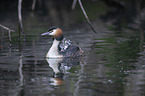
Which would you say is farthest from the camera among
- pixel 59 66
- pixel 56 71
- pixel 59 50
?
pixel 59 50

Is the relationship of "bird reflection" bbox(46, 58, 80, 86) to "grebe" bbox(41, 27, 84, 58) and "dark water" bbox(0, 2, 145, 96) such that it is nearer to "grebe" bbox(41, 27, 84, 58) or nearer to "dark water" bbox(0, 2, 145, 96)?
"dark water" bbox(0, 2, 145, 96)

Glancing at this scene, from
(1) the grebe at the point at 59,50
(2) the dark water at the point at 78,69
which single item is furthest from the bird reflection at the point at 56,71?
(1) the grebe at the point at 59,50

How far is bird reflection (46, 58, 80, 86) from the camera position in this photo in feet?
30.4

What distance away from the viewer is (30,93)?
809 centimetres

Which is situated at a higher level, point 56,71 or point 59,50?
point 59,50

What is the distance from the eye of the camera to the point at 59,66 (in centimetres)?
1109

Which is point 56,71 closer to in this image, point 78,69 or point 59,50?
point 78,69

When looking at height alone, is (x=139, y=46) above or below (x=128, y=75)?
above

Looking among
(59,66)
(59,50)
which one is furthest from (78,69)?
(59,50)

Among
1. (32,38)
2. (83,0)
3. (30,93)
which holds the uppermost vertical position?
(83,0)

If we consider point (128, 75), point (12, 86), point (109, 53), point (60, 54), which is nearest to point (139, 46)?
point (109, 53)

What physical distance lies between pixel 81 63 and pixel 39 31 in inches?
347

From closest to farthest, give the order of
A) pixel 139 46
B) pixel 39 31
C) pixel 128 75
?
1. pixel 128 75
2. pixel 139 46
3. pixel 39 31

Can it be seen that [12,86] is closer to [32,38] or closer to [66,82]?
[66,82]
